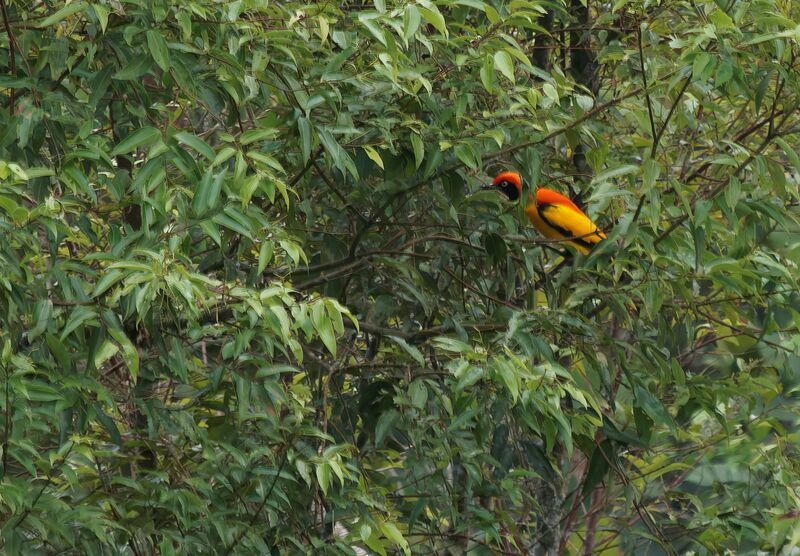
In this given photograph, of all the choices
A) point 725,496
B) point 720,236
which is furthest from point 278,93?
point 725,496

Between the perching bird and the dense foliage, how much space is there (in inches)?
3.7

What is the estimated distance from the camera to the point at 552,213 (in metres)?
4.28

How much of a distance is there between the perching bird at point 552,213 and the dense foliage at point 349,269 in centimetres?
9

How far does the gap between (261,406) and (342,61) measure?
963 mm

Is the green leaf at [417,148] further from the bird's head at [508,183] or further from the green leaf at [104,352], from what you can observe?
the bird's head at [508,183]

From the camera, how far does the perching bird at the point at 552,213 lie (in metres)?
4.11

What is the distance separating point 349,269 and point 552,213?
1.11 metres

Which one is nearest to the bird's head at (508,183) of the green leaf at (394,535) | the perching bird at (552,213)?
the perching bird at (552,213)

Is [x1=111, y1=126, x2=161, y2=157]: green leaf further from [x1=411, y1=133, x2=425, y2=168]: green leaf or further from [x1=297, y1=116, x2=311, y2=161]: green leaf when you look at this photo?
[x1=411, y1=133, x2=425, y2=168]: green leaf

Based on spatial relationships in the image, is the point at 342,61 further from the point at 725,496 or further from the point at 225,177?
the point at 725,496

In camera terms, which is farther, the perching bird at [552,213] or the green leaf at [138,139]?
the perching bird at [552,213]

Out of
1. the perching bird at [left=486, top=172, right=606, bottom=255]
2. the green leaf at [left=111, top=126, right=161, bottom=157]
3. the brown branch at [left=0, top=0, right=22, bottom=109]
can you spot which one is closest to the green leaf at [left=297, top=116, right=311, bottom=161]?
the green leaf at [left=111, top=126, right=161, bottom=157]

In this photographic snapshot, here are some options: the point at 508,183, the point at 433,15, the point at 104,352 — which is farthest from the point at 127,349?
the point at 508,183

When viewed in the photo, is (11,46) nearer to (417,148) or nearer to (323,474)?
(417,148)
